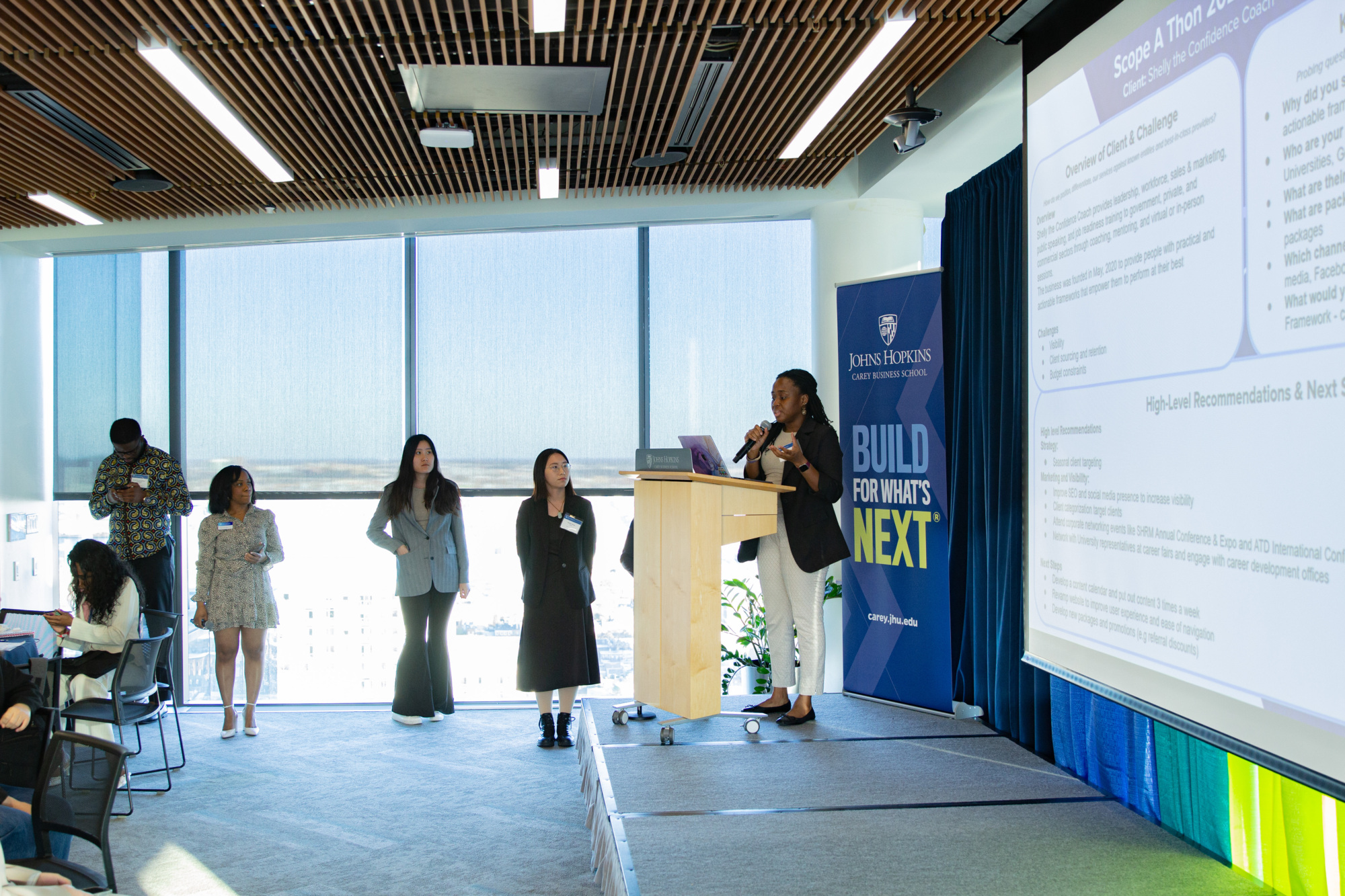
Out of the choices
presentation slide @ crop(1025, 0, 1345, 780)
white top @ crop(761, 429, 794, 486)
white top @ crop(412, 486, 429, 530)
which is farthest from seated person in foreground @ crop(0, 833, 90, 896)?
white top @ crop(412, 486, 429, 530)

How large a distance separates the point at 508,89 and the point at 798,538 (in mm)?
2364

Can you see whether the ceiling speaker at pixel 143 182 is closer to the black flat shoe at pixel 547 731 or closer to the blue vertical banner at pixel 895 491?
the black flat shoe at pixel 547 731

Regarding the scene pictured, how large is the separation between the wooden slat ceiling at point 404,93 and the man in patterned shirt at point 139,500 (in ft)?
4.98

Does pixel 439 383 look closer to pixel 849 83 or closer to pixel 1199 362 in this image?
pixel 849 83

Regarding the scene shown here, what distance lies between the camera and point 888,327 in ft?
15.6

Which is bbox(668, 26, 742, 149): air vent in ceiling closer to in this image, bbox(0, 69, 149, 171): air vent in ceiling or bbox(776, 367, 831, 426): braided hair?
bbox(776, 367, 831, 426): braided hair

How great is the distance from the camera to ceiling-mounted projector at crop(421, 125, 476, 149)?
4.56 meters

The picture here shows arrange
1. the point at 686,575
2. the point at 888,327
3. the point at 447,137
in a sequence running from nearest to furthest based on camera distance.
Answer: the point at 686,575 → the point at 447,137 → the point at 888,327

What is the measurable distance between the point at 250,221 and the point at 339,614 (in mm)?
2682

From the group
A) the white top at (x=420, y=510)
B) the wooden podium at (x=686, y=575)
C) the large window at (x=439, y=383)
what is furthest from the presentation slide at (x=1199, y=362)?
the white top at (x=420, y=510)

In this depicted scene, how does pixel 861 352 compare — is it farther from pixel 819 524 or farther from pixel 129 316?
pixel 129 316

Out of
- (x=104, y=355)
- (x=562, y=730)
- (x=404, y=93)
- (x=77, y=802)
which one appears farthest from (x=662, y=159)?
(x=104, y=355)

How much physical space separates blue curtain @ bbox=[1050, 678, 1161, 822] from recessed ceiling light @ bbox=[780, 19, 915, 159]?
258cm

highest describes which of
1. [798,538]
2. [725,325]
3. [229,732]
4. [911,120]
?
[911,120]
